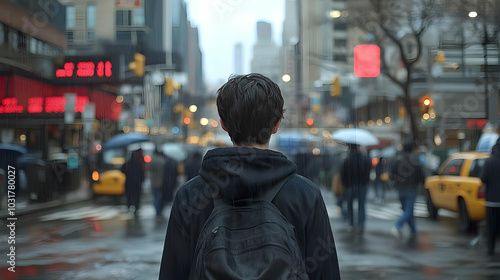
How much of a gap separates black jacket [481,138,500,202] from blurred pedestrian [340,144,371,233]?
3.02 metres

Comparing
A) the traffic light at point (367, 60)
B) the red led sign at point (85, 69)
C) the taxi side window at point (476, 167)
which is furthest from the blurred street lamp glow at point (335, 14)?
the taxi side window at point (476, 167)

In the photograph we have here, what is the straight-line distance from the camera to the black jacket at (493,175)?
7223 mm

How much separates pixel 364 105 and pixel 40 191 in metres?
28.2

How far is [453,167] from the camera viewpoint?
1134cm

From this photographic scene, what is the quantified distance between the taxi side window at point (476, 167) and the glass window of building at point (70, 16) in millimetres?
9532

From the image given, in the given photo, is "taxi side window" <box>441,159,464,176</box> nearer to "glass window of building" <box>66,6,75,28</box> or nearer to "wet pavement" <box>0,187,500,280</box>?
"wet pavement" <box>0,187,500,280</box>

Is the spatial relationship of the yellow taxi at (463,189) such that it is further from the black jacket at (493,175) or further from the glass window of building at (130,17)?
the glass window of building at (130,17)

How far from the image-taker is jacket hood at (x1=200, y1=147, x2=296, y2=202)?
164cm

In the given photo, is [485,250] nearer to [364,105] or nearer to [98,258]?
[98,258]

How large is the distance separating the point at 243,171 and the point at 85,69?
13409 mm

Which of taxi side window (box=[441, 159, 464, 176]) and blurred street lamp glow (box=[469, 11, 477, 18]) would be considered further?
blurred street lamp glow (box=[469, 11, 477, 18])

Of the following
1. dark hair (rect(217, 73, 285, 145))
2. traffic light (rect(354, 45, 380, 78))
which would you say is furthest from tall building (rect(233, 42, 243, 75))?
traffic light (rect(354, 45, 380, 78))

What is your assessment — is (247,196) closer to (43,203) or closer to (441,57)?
(43,203)

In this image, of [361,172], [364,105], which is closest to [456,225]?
[361,172]
